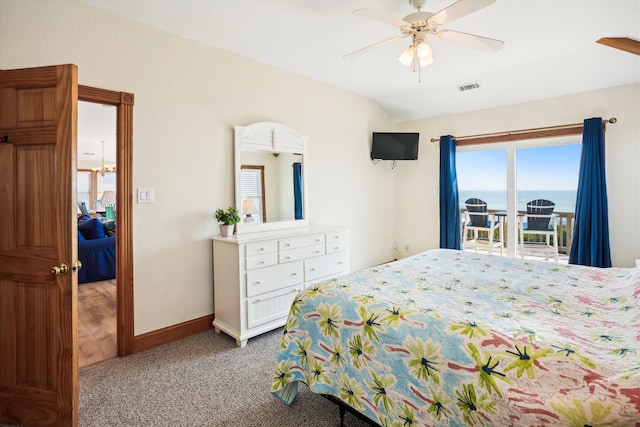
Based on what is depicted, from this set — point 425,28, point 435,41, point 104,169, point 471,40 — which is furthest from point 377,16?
point 104,169

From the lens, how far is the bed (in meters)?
1.05

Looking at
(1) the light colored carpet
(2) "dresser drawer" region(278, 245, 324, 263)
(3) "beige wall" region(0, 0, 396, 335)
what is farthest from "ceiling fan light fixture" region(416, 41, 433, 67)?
(1) the light colored carpet

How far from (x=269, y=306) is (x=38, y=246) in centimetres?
170

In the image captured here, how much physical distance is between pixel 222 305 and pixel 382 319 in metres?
1.86

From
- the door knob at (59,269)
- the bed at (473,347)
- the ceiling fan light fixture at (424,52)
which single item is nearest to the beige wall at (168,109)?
the door knob at (59,269)

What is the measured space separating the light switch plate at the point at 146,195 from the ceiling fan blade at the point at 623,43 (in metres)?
4.12

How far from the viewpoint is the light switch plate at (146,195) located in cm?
262

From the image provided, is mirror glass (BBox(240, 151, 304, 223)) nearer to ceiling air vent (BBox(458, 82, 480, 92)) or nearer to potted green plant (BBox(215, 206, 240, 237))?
potted green plant (BBox(215, 206, 240, 237))

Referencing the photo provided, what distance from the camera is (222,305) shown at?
292 cm

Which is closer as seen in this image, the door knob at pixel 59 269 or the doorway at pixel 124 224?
the door knob at pixel 59 269

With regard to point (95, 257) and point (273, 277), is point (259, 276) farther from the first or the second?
point (95, 257)

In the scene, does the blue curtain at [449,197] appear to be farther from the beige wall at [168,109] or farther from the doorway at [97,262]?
the doorway at [97,262]

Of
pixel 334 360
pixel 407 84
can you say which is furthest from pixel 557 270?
pixel 407 84

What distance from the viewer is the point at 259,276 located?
2.81 metres
